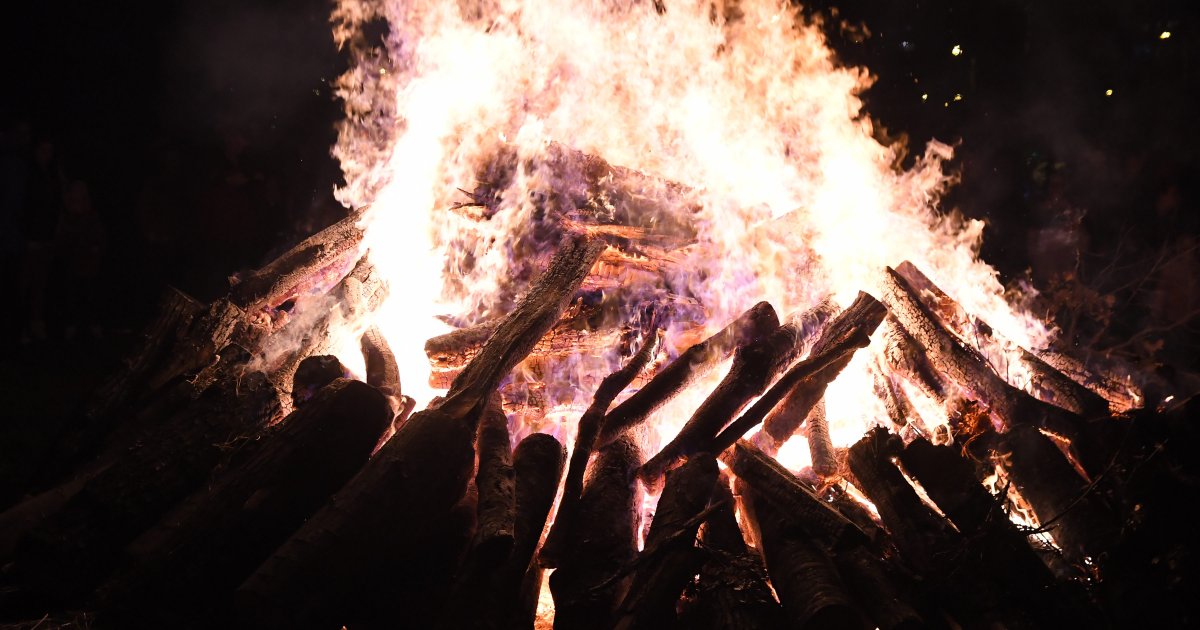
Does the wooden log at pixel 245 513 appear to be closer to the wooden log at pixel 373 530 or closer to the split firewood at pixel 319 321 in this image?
the wooden log at pixel 373 530

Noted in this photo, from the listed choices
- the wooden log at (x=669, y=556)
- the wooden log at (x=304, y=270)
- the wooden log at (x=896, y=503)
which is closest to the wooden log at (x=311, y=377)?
the wooden log at (x=304, y=270)

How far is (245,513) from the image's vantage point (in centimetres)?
281

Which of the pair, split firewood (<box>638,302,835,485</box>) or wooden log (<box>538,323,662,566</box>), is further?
split firewood (<box>638,302,835,485</box>)

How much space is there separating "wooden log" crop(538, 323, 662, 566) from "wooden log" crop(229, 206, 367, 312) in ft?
11.3

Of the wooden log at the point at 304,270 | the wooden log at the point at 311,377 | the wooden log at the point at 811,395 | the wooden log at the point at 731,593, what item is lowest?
the wooden log at the point at 731,593

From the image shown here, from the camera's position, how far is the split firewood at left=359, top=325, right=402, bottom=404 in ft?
15.8

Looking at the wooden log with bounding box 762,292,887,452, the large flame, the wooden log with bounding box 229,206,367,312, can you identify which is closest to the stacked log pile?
the wooden log with bounding box 762,292,887,452

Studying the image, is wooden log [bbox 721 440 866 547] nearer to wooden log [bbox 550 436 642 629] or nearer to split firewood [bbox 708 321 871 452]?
split firewood [bbox 708 321 871 452]

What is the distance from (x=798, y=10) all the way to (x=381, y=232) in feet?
19.8

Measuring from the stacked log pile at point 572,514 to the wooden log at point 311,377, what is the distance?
13 mm

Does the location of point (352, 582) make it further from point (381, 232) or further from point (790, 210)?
point (790, 210)

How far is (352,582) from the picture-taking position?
260 cm

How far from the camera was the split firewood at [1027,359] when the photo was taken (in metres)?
4.02

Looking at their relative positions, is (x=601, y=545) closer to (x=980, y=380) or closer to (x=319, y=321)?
(x=980, y=380)
